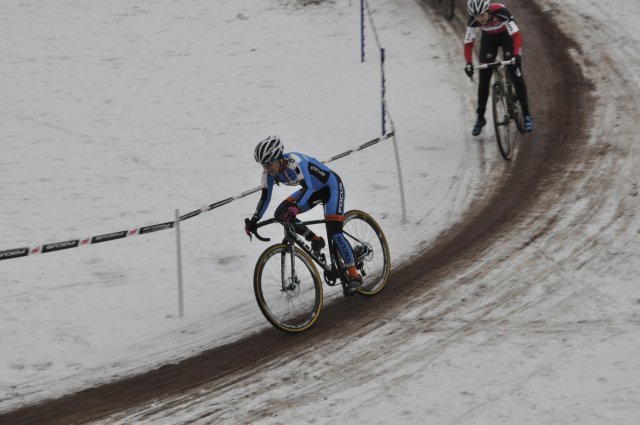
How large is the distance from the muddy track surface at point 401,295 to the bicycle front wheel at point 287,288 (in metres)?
0.18

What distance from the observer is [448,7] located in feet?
64.9

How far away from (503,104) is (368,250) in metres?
4.75

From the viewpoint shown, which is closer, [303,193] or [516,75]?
[303,193]

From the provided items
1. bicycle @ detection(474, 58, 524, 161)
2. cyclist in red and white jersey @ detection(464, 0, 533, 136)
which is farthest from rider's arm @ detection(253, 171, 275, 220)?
bicycle @ detection(474, 58, 524, 161)

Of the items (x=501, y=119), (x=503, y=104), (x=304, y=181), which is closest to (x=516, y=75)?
(x=503, y=104)

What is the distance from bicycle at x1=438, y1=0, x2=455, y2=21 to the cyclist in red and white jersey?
679 centimetres

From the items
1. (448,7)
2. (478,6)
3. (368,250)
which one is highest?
(478,6)

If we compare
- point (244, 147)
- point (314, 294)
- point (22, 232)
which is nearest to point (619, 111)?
point (244, 147)

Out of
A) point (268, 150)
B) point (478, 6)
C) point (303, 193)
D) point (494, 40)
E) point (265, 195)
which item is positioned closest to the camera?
point (268, 150)

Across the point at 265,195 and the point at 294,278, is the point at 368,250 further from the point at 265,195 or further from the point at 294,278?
the point at 265,195

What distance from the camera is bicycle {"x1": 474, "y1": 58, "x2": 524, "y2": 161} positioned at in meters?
12.1

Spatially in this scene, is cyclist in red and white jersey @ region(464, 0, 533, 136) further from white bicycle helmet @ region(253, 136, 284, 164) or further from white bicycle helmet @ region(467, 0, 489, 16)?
white bicycle helmet @ region(253, 136, 284, 164)

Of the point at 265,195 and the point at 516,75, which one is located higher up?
the point at 516,75

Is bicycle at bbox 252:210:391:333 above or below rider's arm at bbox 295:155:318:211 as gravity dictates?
below
